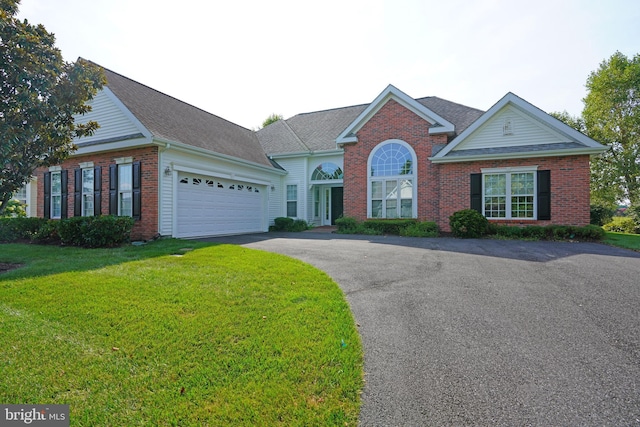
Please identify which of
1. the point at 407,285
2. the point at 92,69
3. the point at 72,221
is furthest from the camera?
the point at 72,221

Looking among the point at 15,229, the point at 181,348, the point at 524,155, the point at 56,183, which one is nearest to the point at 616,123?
the point at 524,155

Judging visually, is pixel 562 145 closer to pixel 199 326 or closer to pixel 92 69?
pixel 199 326

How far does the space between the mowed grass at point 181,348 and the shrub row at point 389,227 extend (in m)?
8.90

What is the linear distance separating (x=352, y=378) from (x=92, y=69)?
9385 millimetres

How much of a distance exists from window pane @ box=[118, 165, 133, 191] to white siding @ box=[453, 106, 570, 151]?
13765mm

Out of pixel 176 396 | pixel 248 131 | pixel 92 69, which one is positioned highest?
pixel 248 131

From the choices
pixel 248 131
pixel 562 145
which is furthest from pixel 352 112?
pixel 562 145

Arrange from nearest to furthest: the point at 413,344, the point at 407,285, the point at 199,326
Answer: the point at 413,344, the point at 199,326, the point at 407,285

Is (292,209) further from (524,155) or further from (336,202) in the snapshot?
(524,155)

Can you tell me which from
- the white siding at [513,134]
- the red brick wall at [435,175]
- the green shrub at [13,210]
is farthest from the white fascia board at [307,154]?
the green shrub at [13,210]

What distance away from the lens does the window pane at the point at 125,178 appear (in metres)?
11.9

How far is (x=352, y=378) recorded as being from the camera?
107 inches

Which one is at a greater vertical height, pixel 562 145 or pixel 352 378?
pixel 562 145

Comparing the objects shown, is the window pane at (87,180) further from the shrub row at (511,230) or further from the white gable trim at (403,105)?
the shrub row at (511,230)
